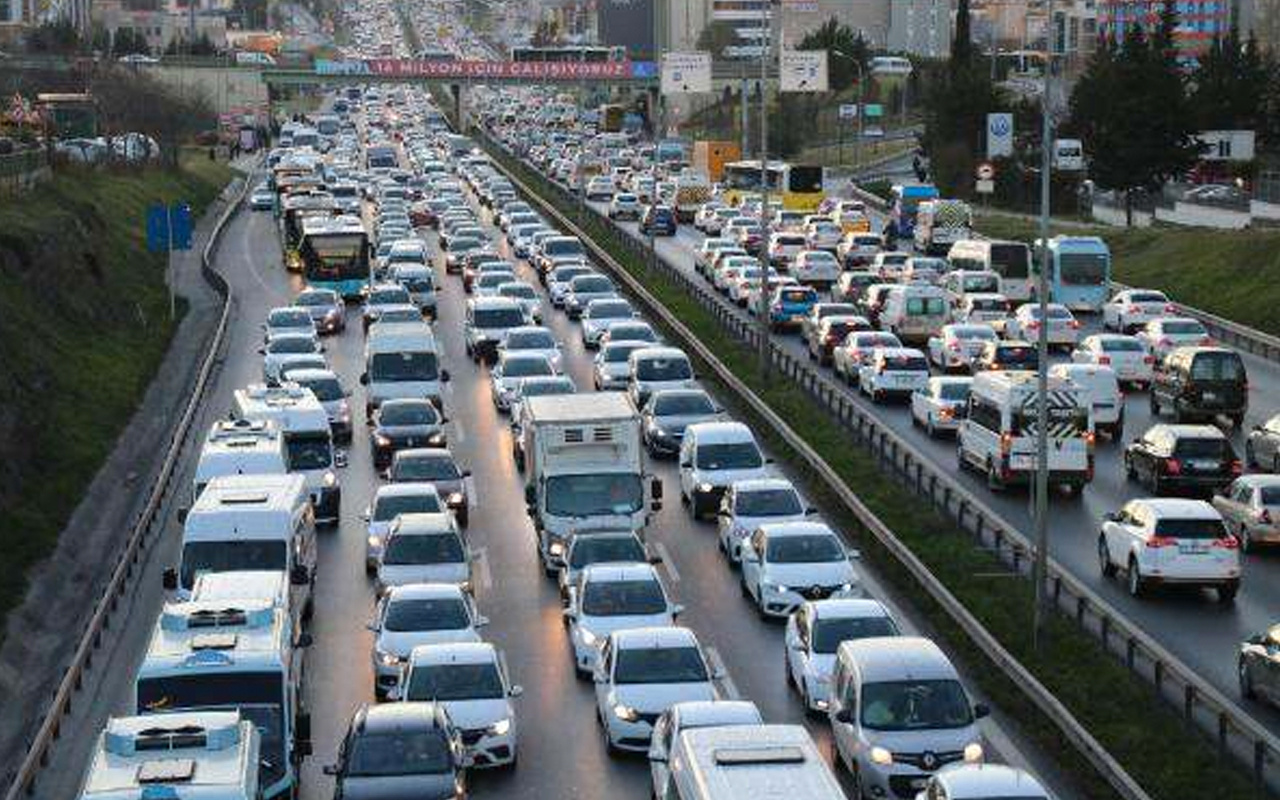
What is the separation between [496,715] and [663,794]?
4219mm

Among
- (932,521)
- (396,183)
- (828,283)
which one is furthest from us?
(396,183)

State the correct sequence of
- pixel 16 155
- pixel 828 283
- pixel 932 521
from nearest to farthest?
pixel 932 521 → pixel 828 283 → pixel 16 155

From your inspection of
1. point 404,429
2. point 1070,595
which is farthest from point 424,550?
point 404,429

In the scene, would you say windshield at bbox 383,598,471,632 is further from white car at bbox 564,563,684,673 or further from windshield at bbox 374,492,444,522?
windshield at bbox 374,492,444,522

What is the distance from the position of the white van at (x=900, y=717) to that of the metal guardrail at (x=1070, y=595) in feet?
6.60

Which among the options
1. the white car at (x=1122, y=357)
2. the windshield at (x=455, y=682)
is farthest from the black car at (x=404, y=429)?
the windshield at (x=455, y=682)

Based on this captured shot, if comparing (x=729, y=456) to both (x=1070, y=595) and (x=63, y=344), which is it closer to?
(x=1070, y=595)

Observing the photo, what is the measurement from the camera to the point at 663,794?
969 inches

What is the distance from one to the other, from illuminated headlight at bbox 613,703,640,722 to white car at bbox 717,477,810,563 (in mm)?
10587

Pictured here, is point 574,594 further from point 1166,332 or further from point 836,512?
point 1166,332

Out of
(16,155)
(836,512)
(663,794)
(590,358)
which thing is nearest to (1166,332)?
(590,358)

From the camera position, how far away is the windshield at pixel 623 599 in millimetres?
33125

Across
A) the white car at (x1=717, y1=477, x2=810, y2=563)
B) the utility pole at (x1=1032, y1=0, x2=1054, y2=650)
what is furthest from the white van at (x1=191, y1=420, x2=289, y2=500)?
the utility pole at (x1=1032, y1=0, x2=1054, y2=650)

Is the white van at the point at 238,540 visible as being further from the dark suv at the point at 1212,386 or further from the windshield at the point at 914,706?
the dark suv at the point at 1212,386
